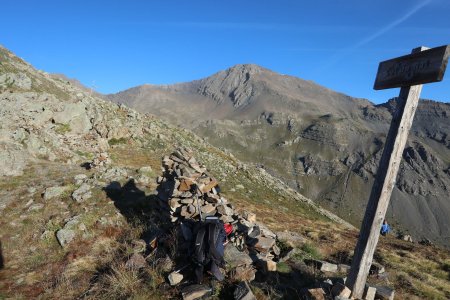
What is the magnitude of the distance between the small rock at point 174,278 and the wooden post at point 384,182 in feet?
13.4

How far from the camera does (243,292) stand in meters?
8.05

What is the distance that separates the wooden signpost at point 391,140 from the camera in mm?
7059

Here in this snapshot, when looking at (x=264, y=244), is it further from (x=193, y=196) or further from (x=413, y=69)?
(x=413, y=69)

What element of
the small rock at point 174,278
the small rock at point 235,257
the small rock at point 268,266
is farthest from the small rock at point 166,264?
the small rock at point 268,266

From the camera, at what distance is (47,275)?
11086mm

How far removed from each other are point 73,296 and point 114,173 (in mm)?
11460

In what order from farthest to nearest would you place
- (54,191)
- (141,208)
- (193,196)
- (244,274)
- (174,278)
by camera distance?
(54,191), (141,208), (193,196), (244,274), (174,278)

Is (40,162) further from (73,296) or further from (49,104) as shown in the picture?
(73,296)

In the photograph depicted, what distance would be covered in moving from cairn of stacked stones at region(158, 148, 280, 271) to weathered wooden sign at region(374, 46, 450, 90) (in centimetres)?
574

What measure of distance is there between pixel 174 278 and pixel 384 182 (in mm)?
5480

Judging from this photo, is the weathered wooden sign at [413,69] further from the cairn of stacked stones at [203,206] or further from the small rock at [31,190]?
the small rock at [31,190]

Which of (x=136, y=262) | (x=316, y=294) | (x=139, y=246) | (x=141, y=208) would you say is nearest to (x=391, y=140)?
(x=316, y=294)

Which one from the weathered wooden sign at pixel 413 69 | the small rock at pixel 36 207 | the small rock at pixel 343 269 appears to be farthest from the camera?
the small rock at pixel 36 207

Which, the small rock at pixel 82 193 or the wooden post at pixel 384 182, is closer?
the wooden post at pixel 384 182
